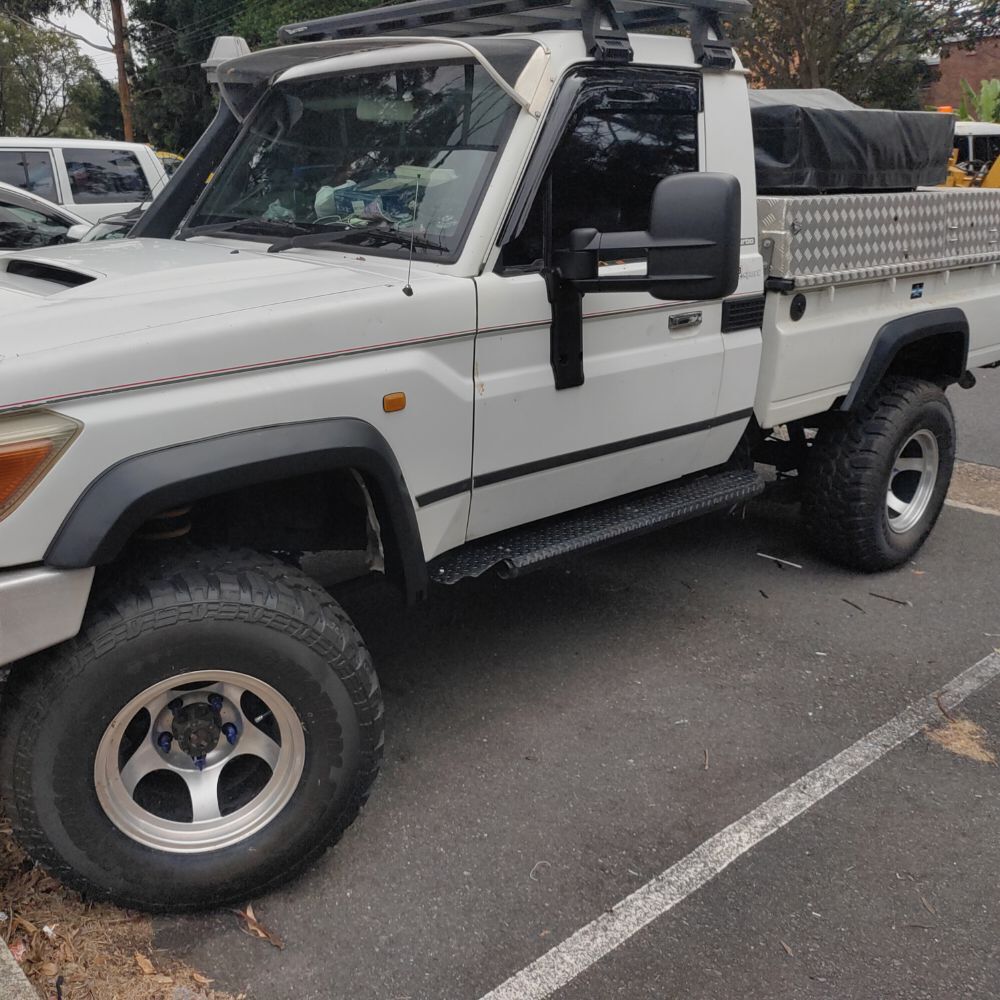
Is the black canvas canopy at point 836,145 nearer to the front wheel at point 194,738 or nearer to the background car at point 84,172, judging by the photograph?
the front wheel at point 194,738

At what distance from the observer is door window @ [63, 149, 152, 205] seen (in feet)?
39.0

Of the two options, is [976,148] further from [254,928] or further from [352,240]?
[254,928]

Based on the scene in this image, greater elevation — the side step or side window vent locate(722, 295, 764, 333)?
side window vent locate(722, 295, 764, 333)

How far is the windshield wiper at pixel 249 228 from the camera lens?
11.1 ft

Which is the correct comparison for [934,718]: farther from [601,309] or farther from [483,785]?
[601,309]

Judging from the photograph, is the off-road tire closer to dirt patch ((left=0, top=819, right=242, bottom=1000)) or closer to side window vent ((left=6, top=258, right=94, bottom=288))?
side window vent ((left=6, top=258, right=94, bottom=288))

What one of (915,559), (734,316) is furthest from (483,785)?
(915,559)

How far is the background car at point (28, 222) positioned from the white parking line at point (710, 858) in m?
Result: 7.11

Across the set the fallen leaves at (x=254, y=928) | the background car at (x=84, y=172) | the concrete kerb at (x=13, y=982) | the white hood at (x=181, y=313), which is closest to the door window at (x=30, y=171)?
the background car at (x=84, y=172)

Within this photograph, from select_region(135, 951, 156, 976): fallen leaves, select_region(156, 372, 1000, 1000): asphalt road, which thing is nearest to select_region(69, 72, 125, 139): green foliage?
select_region(156, 372, 1000, 1000): asphalt road

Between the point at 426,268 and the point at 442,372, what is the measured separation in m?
0.32

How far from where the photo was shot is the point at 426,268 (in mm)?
2980

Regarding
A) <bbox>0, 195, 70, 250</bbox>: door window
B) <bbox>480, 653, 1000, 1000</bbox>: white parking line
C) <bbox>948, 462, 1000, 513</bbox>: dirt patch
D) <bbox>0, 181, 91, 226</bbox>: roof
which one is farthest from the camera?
<bbox>0, 181, 91, 226</bbox>: roof

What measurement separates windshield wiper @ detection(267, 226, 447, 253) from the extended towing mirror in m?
0.44
